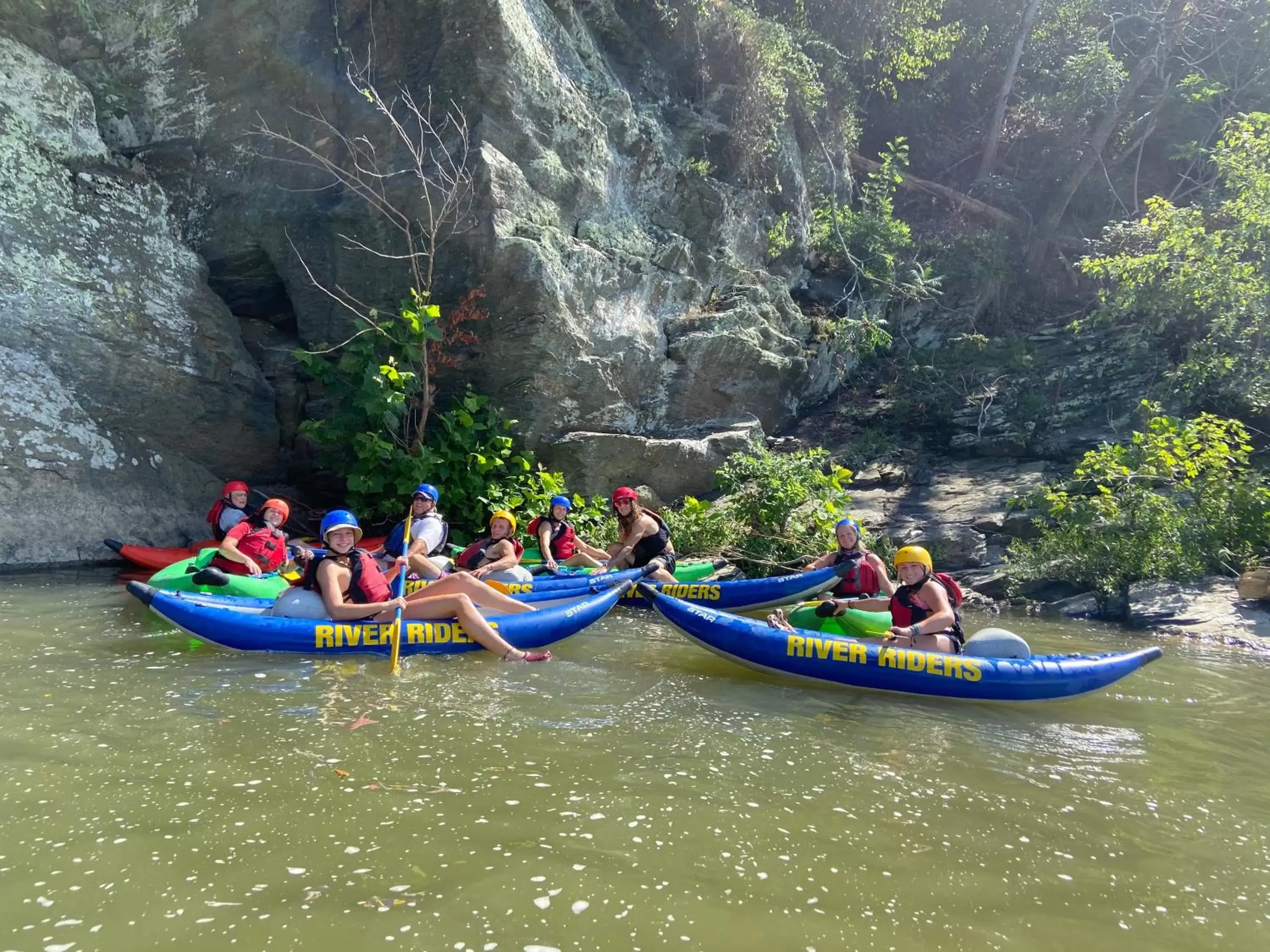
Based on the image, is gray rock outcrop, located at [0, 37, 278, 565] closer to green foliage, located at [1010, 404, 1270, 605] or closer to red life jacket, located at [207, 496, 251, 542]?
red life jacket, located at [207, 496, 251, 542]

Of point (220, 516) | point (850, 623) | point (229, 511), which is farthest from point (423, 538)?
point (850, 623)

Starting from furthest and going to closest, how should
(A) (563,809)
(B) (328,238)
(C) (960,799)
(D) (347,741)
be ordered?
(B) (328,238), (D) (347,741), (C) (960,799), (A) (563,809)

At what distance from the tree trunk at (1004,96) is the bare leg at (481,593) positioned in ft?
52.3

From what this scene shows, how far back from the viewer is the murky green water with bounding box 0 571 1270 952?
2.47 m

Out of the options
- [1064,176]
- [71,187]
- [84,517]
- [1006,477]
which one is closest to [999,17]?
[1064,176]

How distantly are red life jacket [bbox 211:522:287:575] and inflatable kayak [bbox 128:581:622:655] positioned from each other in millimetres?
1884

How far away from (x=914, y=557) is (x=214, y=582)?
5.40 m

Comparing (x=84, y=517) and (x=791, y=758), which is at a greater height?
(x=84, y=517)

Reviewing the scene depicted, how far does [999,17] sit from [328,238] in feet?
51.0

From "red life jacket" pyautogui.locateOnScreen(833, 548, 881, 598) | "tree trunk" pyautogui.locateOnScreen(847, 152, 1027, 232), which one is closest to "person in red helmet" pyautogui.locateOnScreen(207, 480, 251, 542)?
"red life jacket" pyautogui.locateOnScreen(833, 548, 881, 598)

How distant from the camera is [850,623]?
6.46m

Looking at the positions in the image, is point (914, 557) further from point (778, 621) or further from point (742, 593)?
point (742, 593)

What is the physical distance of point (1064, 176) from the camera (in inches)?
707

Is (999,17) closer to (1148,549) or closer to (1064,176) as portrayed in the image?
(1064,176)
